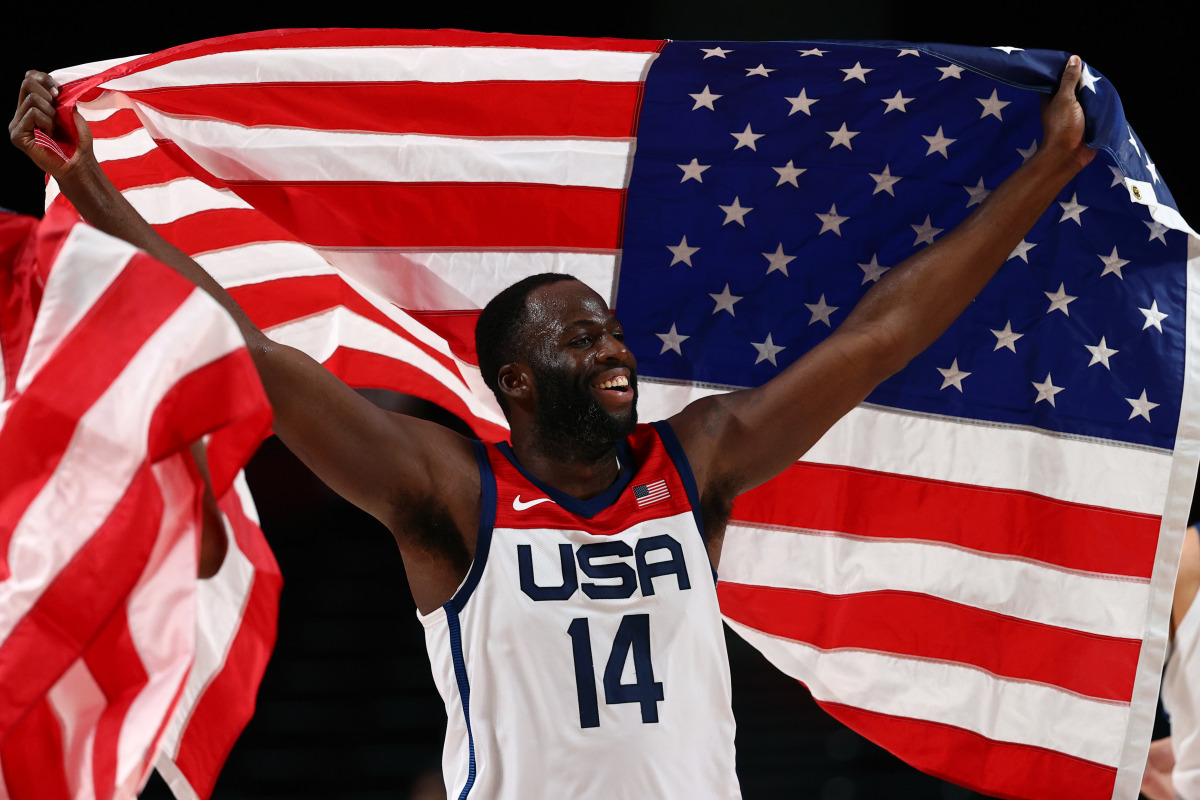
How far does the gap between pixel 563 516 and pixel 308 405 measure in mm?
608

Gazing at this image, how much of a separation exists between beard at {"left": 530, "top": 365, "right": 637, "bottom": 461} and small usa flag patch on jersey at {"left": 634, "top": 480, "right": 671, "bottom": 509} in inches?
4.6

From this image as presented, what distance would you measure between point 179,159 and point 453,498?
1.20 m

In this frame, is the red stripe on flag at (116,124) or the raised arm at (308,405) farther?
the red stripe on flag at (116,124)

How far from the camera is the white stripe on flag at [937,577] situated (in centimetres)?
325

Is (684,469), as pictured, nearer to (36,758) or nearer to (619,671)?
(619,671)

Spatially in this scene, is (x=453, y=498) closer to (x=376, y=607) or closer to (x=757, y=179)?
(x=757, y=179)

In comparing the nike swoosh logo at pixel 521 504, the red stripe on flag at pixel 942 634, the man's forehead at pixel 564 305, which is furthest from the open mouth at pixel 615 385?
the red stripe on flag at pixel 942 634

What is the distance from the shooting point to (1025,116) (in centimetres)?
314

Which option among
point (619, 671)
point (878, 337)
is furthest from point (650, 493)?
point (878, 337)

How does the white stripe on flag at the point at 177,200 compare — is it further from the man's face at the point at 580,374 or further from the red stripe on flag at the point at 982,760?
the red stripe on flag at the point at 982,760

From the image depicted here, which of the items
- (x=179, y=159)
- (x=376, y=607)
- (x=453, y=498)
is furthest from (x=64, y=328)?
(x=376, y=607)

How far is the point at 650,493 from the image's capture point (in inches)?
110

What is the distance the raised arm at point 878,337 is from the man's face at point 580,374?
242mm

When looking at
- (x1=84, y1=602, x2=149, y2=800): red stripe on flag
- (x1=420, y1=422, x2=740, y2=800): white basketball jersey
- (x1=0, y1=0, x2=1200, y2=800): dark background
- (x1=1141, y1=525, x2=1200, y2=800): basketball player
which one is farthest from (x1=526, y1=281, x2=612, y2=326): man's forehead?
(x1=0, y1=0, x2=1200, y2=800): dark background
